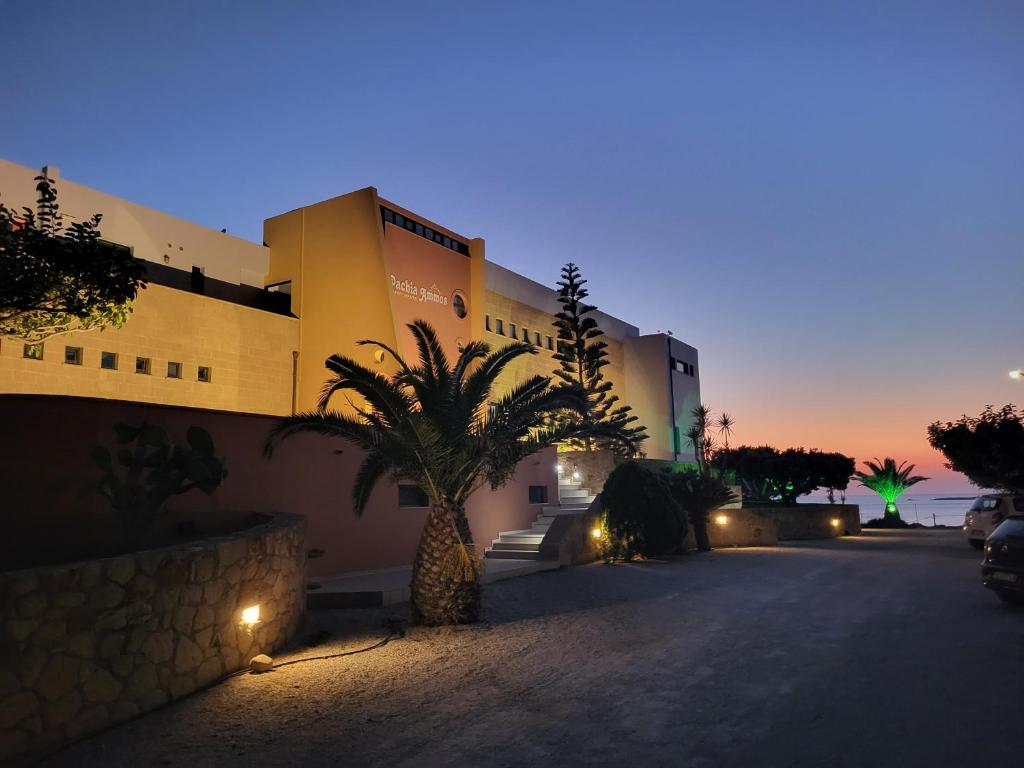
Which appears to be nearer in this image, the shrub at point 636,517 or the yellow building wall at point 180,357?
the yellow building wall at point 180,357

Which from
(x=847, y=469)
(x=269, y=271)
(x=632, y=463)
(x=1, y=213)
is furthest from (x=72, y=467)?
(x=847, y=469)

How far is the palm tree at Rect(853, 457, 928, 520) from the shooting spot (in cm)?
4050

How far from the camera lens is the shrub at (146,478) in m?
8.34

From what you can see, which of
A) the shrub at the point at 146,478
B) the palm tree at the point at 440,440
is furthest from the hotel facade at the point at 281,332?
the palm tree at the point at 440,440

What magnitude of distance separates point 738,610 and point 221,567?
7885 millimetres

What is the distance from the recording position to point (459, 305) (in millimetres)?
26109

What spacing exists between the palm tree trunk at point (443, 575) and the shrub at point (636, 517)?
314 inches

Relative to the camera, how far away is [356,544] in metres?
13.2

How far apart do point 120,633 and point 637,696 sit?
4.67m

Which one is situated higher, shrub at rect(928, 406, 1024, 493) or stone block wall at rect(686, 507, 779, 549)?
shrub at rect(928, 406, 1024, 493)

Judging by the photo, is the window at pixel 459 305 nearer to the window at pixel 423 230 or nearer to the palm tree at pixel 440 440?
the window at pixel 423 230

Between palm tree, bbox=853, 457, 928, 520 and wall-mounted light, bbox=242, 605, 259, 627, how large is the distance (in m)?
40.7

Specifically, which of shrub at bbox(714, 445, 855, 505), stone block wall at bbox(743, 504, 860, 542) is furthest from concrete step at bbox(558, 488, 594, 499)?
shrub at bbox(714, 445, 855, 505)

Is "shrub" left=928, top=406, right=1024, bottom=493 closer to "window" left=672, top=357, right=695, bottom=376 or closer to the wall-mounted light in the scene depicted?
"window" left=672, top=357, right=695, bottom=376
